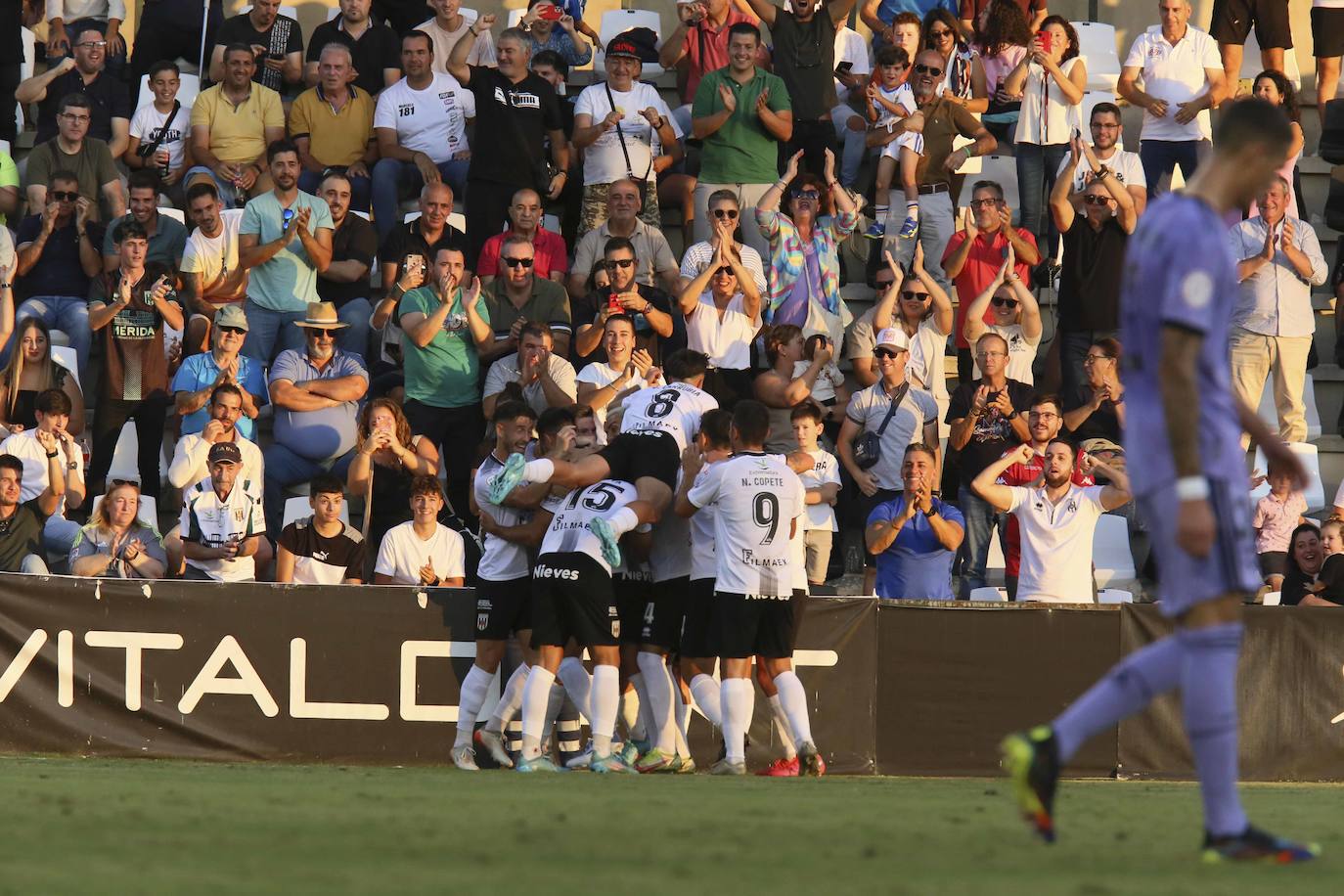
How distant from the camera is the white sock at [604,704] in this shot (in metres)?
10.4

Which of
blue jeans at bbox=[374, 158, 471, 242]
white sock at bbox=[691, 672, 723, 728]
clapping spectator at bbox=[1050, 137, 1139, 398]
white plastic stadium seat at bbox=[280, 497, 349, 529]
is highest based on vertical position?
blue jeans at bbox=[374, 158, 471, 242]

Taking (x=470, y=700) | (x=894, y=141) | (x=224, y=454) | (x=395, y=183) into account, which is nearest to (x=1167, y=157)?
(x=894, y=141)

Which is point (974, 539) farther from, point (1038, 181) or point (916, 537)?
point (1038, 181)

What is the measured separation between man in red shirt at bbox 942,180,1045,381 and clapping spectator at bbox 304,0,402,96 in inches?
200

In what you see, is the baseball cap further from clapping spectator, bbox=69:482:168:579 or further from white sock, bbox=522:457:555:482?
white sock, bbox=522:457:555:482

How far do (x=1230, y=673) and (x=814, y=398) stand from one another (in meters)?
8.67

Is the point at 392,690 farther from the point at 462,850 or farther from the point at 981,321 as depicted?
the point at 462,850

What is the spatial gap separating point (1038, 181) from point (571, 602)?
274 inches

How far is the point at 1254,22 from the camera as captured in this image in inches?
655

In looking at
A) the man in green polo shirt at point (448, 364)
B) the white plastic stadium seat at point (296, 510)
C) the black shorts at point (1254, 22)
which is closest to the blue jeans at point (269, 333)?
the man in green polo shirt at point (448, 364)

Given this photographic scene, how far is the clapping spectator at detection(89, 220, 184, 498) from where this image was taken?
13.3 m

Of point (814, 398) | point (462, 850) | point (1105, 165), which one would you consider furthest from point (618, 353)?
point (462, 850)

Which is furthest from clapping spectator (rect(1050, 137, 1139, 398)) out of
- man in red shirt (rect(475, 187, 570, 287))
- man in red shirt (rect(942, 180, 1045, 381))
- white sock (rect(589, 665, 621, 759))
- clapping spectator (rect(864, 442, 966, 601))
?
white sock (rect(589, 665, 621, 759))

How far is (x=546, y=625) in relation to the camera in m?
10.3
